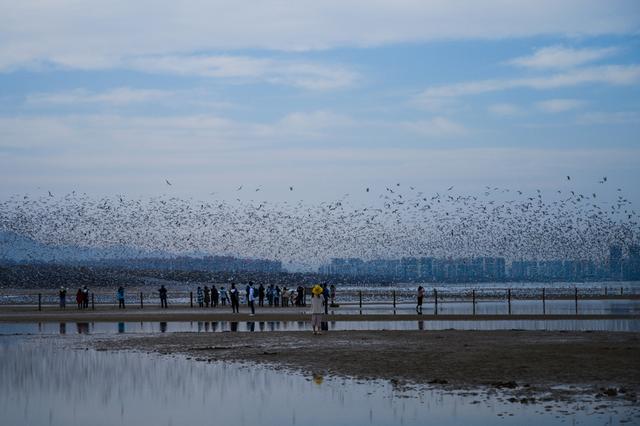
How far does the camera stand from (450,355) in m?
24.0

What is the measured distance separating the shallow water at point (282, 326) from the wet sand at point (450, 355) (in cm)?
311

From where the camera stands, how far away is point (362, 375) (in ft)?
66.8

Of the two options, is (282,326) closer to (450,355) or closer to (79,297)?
(450,355)

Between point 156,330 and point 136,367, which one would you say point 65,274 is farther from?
point 136,367

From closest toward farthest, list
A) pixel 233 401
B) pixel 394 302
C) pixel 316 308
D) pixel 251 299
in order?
pixel 233 401
pixel 316 308
pixel 251 299
pixel 394 302

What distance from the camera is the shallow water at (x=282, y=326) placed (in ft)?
117

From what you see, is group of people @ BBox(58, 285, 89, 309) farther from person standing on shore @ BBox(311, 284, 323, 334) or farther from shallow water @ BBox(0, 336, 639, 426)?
shallow water @ BBox(0, 336, 639, 426)

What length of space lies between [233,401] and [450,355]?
886cm

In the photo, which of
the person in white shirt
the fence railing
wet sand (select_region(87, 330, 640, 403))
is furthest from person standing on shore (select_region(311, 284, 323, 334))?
the fence railing

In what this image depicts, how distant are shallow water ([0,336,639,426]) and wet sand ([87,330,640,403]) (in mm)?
1286

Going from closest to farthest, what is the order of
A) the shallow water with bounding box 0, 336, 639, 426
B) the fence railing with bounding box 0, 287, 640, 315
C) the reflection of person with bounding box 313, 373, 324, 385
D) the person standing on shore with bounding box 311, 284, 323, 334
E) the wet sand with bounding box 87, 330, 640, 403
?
the shallow water with bounding box 0, 336, 639, 426 < the wet sand with bounding box 87, 330, 640, 403 < the reflection of person with bounding box 313, 373, 324, 385 < the person standing on shore with bounding box 311, 284, 323, 334 < the fence railing with bounding box 0, 287, 640, 315

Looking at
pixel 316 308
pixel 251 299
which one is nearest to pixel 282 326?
pixel 316 308

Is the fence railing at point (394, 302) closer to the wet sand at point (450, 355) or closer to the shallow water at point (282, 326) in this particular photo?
the shallow water at point (282, 326)

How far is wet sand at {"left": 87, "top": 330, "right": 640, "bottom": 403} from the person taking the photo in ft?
61.1
